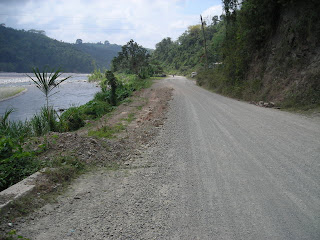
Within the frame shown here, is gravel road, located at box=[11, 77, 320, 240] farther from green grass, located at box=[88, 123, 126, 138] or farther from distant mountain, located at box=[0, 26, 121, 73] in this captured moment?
distant mountain, located at box=[0, 26, 121, 73]

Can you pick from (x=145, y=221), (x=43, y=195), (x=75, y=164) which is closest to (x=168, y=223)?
(x=145, y=221)

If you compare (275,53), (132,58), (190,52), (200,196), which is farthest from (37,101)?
(190,52)

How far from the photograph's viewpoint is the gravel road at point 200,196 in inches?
122

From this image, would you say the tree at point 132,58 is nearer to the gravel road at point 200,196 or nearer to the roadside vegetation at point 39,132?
the roadside vegetation at point 39,132

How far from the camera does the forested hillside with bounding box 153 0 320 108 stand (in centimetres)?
1244

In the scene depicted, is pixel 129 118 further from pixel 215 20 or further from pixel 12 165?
pixel 215 20

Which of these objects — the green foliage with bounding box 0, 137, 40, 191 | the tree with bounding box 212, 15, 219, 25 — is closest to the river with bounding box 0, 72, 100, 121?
the green foliage with bounding box 0, 137, 40, 191

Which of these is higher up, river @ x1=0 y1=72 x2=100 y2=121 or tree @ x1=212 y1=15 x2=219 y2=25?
tree @ x1=212 y1=15 x2=219 y2=25

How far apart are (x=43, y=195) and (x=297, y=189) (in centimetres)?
413

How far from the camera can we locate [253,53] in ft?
59.5

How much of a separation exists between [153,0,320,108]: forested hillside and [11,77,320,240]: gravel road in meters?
6.56

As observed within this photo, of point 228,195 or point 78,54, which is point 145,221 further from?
point 78,54

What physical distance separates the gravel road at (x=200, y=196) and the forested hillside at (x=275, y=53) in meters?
6.56

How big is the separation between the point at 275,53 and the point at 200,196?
1444 centimetres
